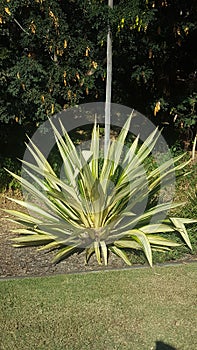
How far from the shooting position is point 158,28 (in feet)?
29.1

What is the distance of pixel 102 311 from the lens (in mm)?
4766

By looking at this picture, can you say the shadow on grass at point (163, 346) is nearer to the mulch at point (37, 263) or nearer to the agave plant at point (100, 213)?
the mulch at point (37, 263)

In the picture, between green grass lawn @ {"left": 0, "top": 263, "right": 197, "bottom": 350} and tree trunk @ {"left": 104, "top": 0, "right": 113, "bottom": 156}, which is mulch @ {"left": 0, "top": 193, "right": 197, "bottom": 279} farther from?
tree trunk @ {"left": 104, "top": 0, "right": 113, "bottom": 156}

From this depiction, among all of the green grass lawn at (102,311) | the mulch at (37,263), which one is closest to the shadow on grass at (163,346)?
the green grass lawn at (102,311)

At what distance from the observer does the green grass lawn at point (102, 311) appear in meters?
4.27

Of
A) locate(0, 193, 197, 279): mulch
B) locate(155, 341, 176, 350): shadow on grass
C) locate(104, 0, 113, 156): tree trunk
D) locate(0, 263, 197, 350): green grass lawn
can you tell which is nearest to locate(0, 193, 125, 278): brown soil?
locate(0, 193, 197, 279): mulch

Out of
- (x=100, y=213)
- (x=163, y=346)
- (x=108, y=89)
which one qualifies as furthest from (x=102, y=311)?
(x=108, y=89)

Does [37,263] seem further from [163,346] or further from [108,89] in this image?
[108,89]

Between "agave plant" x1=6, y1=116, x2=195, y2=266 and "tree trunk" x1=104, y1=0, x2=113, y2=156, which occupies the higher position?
"tree trunk" x1=104, y1=0, x2=113, y2=156

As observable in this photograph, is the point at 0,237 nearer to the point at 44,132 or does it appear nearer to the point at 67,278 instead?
the point at 67,278

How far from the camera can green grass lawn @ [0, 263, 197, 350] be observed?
14.0 feet

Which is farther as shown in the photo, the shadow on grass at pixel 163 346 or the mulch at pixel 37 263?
the mulch at pixel 37 263

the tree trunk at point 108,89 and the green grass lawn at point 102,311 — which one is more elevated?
the tree trunk at point 108,89

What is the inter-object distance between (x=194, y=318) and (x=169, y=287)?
27.3 inches
